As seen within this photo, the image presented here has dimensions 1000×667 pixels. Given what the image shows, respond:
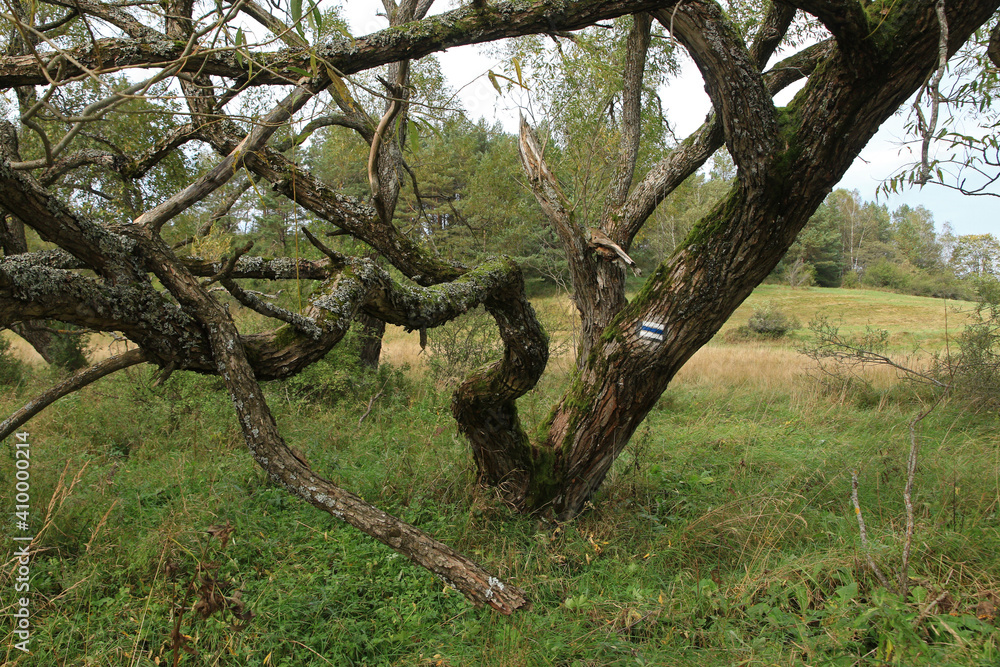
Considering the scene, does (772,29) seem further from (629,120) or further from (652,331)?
(652,331)

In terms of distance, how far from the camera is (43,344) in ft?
27.9

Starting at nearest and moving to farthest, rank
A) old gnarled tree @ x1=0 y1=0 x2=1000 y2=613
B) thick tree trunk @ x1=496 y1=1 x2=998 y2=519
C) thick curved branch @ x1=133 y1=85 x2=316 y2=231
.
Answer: old gnarled tree @ x1=0 y1=0 x2=1000 y2=613 → thick curved branch @ x1=133 y1=85 x2=316 y2=231 → thick tree trunk @ x1=496 y1=1 x2=998 y2=519

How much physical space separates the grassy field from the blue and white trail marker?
1245 mm

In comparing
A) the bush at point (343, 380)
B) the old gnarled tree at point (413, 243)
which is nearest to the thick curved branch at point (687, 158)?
the old gnarled tree at point (413, 243)

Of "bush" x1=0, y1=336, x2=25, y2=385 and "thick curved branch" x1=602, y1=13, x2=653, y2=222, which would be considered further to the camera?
"bush" x1=0, y1=336, x2=25, y2=385

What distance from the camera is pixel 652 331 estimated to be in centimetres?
364

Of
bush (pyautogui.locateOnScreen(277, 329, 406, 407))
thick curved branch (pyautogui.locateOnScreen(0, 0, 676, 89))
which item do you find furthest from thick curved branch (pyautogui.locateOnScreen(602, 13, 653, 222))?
bush (pyautogui.locateOnScreen(277, 329, 406, 407))

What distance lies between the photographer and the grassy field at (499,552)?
8.19 ft

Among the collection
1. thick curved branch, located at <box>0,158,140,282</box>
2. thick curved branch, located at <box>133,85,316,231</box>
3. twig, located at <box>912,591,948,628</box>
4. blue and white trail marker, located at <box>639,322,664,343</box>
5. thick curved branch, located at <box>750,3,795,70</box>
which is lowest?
twig, located at <box>912,591,948,628</box>

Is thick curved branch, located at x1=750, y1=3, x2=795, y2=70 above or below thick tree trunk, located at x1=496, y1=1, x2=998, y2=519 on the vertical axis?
above

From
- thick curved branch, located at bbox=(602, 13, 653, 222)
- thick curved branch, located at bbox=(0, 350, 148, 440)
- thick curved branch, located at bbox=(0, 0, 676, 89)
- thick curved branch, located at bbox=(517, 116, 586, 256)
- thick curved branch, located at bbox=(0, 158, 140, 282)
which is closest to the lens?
thick curved branch, located at bbox=(0, 158, 140, 282)

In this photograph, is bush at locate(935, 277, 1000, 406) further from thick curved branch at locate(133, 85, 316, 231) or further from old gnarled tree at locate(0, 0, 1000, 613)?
thick curved branch at locate(133, 85, 316, 231)

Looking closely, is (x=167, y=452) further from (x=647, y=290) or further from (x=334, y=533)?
(x=647, y=290)

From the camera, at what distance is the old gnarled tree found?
Answer: 78.9 inches
